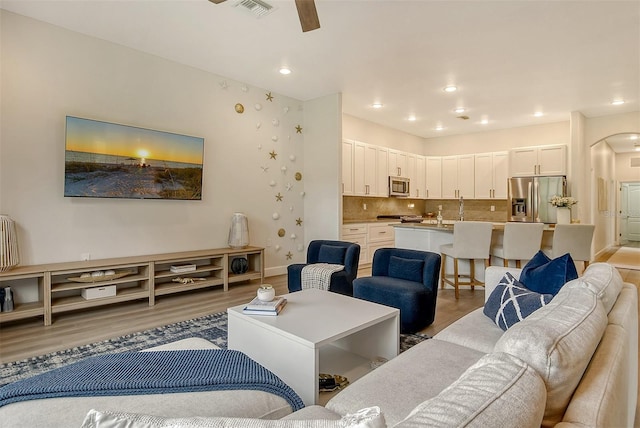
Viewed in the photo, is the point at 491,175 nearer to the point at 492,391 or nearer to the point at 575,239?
the point at 575,239

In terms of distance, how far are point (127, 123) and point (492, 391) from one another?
450 cm

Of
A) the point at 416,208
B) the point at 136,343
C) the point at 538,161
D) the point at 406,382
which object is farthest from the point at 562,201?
the point at 136,343

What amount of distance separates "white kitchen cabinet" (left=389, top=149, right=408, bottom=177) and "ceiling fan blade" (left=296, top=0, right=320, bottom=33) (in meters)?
4.92

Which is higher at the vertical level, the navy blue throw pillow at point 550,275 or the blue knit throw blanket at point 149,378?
the navy blue throw pillow at point 550,275

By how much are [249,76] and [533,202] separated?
572cm

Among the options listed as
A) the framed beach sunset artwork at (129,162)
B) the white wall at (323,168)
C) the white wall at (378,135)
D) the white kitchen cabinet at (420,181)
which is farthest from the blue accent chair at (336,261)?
the white kitchen cabinet at (420,181)

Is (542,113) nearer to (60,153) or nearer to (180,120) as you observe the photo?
(180,120)

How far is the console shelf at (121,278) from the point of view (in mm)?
3295

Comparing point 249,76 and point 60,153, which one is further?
point 249,76

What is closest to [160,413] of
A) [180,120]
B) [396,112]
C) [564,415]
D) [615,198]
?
[564,415]

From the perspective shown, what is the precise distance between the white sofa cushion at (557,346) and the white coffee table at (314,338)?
1.11m

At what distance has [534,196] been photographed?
22.3 ft

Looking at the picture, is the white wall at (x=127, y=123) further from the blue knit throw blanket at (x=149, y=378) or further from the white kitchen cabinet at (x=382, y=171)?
the blue knit throw blanket at (x=149, y=378)

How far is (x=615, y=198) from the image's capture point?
10.4 meters
